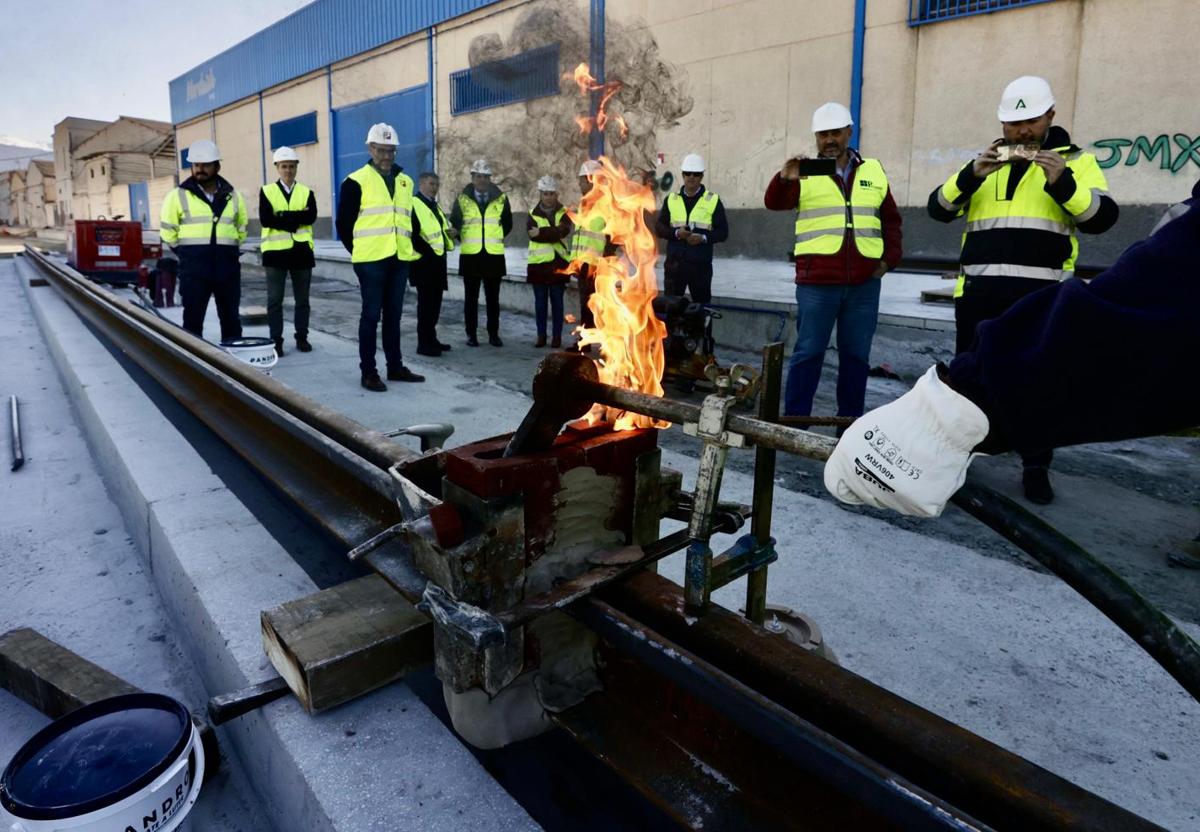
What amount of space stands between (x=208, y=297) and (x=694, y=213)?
4.95 metres

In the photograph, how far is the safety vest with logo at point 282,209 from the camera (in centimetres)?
750

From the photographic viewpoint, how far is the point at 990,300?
398 cm

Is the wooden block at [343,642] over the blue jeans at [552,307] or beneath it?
beneath

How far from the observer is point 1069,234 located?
389 centimetres

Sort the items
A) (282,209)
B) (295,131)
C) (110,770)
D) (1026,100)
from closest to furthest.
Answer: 1. (110,770)
2. (1026,100)
3. (282,209)
4. (295,131)

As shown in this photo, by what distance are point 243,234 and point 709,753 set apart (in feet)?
22.9

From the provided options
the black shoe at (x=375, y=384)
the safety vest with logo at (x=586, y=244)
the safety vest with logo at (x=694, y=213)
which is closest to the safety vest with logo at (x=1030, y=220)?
the safety vest with logo at (x=586, y=244)

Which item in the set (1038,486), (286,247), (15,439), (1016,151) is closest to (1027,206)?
(1016,151)

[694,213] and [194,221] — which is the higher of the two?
[694,213]

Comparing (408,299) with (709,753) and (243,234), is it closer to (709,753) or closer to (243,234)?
(243,234)

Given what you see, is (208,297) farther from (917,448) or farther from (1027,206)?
(917,448)

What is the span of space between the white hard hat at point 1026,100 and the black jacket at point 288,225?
239 inches

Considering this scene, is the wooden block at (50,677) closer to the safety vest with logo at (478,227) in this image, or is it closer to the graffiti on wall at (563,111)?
the safety vest with logo at (478,227)

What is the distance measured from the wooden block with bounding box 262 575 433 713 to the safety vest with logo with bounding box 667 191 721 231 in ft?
22.5
